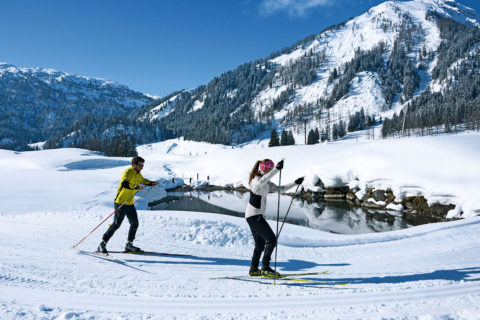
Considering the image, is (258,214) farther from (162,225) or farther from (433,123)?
(433,123)

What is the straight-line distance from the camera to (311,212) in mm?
25000

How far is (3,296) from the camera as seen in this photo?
4.03 metres

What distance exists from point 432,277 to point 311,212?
19929 mm

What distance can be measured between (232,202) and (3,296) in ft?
89.4

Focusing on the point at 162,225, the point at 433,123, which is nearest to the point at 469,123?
the point at 433,123

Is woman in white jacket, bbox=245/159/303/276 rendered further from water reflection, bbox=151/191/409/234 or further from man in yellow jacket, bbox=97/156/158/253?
water reflection, bbox=151/191/409/234

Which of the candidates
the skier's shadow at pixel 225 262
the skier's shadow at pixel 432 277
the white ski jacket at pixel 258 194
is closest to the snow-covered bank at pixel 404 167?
the skier's shadow at pixel 432 277

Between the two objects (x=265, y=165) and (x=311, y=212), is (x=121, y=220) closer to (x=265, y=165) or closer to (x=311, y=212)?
(x=265, y=165)

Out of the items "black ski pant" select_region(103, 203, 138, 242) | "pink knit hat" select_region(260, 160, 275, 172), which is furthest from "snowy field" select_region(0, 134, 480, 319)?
"pink knit hat" select_region(260, 160, 275, 172)

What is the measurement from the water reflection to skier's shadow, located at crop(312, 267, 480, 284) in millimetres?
12719

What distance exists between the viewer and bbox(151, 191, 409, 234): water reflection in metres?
19.5

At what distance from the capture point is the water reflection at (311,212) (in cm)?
1952

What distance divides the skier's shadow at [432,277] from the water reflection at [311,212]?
1272cm

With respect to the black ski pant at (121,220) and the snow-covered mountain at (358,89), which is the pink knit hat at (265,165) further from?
the snow-covered mountain at (358,89)
